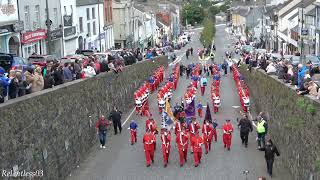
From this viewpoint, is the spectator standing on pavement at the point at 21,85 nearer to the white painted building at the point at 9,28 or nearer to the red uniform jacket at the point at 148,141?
the red uniform jacket at the point at 148,141

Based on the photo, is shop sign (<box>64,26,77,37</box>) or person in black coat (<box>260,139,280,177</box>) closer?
person in black coat (<box>260,139,280,177</box>)

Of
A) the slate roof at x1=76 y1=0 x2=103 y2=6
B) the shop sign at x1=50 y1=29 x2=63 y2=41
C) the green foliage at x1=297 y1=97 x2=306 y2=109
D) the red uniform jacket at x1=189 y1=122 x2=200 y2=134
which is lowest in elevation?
the red uniform jacket at x1=189 y1=122 x2=200 y2=134

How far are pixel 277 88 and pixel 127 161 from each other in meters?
6.07

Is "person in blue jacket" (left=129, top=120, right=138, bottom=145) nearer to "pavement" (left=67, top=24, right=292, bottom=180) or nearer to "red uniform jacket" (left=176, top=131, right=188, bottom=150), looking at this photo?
"pavement" (left=67, top=24, right=292, bottom=180)

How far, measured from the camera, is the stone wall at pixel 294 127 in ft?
49.9

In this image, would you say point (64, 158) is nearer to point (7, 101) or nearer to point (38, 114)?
point (38, 114)

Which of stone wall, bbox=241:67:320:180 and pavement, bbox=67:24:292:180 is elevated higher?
stone wall, bbox=241:67:320:180

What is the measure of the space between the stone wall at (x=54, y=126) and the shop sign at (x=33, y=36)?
42.9ft

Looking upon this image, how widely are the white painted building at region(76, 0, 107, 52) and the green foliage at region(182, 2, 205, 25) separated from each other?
102794 mm

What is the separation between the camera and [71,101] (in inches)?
846

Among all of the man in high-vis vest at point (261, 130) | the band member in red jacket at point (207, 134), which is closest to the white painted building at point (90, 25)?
the band member in red jacket at point (207, 134)

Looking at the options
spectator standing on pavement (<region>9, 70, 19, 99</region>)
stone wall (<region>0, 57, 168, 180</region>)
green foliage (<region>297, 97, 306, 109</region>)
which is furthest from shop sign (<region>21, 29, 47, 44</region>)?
green foliage (<region>297, 97, 306, 109</region>)

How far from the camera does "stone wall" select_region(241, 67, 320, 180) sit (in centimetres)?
1522

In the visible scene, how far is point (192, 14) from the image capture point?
17038cm
